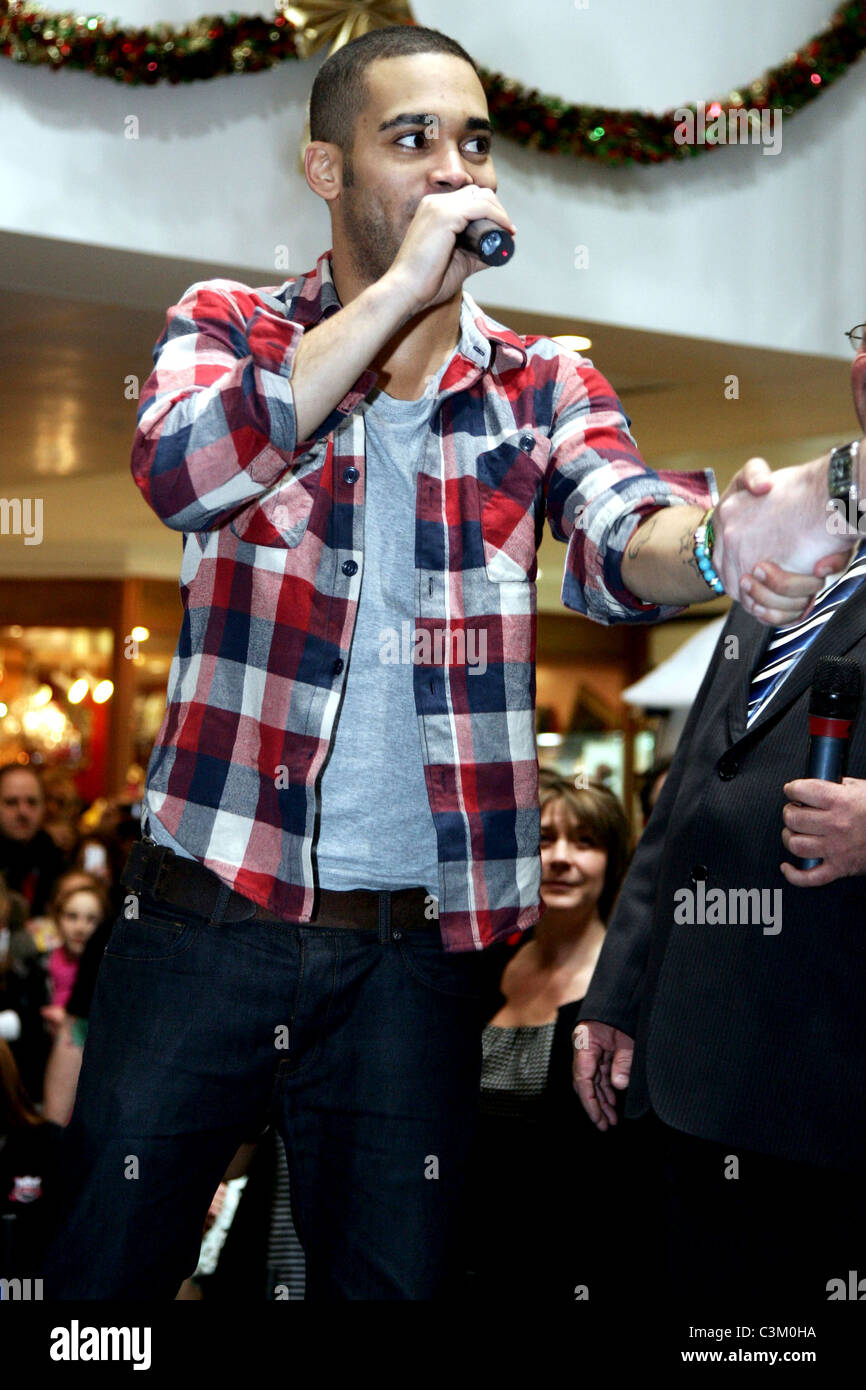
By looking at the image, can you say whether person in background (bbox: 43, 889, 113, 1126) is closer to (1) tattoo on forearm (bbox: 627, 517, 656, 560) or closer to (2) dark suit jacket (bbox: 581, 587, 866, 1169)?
(2) dark suit jacket (bbox: 581, 587, 866, 1169)

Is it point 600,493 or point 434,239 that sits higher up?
point 434,239

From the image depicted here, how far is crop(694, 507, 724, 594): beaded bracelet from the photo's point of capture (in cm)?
110

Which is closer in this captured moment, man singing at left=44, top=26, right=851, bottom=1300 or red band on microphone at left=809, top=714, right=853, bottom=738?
man singing at left=44, top=26, right=851, bottom=1300

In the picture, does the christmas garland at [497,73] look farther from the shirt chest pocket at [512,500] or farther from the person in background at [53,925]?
the person in background at [53,925]

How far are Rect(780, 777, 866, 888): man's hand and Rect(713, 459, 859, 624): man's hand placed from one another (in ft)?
1.74

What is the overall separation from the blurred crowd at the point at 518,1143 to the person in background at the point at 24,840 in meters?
1.97

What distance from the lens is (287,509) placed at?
130cm

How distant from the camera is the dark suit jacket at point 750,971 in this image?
1.58 m

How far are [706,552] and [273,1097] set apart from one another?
24.2 inches

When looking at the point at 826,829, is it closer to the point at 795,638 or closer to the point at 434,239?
the point at 795,638

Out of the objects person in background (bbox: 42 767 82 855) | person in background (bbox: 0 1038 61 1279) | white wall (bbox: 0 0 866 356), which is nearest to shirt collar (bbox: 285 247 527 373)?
white wall (bbox: 0 0 866 356)

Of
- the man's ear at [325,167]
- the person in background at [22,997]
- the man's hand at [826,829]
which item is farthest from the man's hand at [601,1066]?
the person in background at [22,997]

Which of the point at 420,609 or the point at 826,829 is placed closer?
the point at 420,609

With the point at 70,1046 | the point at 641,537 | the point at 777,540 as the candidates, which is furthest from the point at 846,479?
the point at 70,1046
